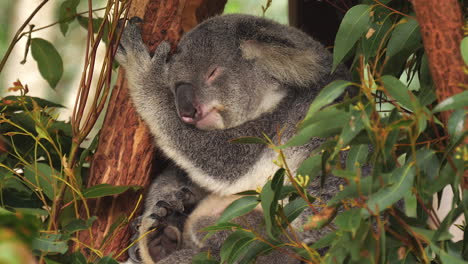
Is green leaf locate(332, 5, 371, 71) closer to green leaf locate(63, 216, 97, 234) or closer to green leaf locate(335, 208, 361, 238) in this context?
green leaf locate(335, 208, 361, 238)

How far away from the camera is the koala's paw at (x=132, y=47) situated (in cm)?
228

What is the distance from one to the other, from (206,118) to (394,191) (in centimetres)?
131

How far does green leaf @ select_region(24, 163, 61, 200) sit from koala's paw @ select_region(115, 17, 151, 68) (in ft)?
1.83

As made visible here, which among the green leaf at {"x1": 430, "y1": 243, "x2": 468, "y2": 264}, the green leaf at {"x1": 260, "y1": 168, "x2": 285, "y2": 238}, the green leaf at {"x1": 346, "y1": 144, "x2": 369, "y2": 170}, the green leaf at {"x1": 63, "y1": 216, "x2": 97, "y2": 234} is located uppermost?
the green leaf at {"x1": 346, "y1": 144, "x2": 369, "y2": 170}

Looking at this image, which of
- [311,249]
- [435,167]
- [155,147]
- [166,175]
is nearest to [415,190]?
[435,167]

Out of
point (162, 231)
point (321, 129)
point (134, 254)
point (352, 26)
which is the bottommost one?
point (134, 254)

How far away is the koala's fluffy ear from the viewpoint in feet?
7.59

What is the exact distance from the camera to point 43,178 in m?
2.05

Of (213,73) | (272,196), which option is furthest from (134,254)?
(272,196)

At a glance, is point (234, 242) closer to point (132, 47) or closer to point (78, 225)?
point (78, 225)

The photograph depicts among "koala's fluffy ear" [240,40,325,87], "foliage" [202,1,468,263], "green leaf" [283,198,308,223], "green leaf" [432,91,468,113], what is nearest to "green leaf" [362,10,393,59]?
"foliage" [202,1,468,263]

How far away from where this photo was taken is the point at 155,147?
2.36 meters

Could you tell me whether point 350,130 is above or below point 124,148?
above

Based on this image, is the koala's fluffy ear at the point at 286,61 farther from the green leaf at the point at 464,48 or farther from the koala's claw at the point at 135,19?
the green leaf at the point at 464,48
